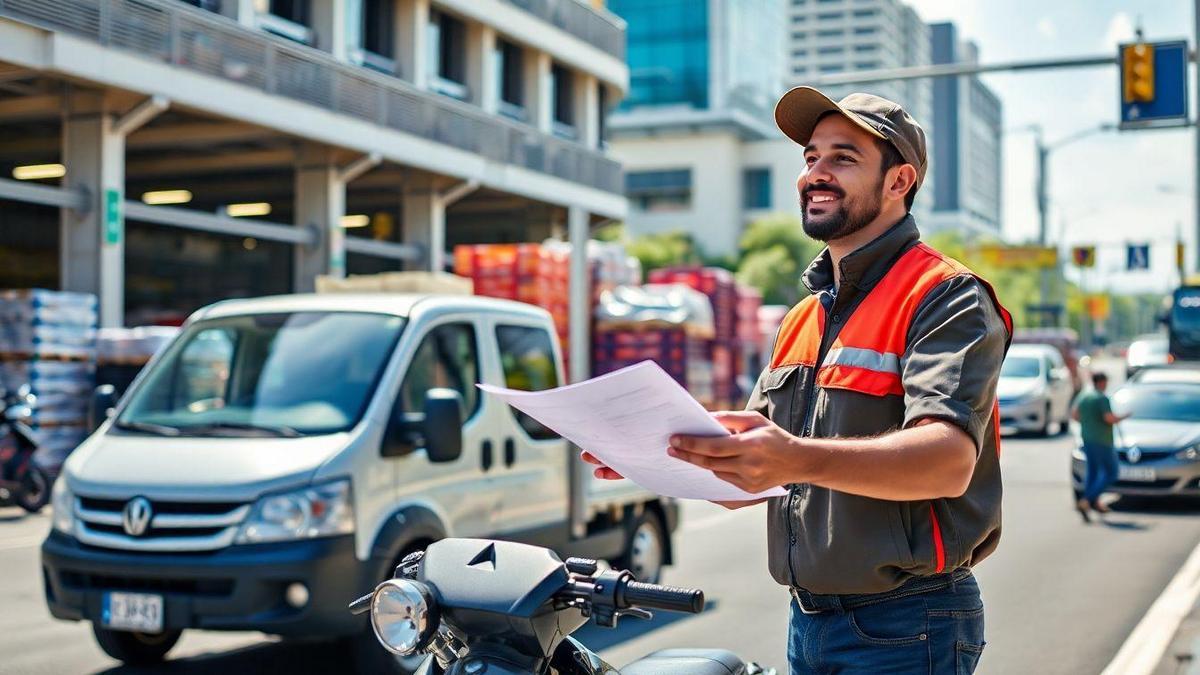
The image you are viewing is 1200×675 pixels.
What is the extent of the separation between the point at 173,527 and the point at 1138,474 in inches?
480

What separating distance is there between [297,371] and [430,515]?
40.9 inches

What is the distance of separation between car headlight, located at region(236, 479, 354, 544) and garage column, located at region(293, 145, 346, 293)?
21590mm

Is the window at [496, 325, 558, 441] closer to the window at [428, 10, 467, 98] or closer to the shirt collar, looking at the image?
the shirt collar

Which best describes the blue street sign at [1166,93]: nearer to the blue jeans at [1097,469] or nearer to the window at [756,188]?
the blue jeans at [1097,469]

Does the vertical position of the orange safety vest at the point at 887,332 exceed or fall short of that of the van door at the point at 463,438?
it exceeds it

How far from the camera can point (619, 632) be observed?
8414 mm

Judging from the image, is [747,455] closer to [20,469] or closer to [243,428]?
[243,428]

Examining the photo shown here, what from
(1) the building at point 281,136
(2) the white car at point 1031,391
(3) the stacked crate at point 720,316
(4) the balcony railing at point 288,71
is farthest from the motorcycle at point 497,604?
(3) the stacked crate at point 720,316

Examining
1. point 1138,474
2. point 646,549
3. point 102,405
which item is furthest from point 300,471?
point 1138,474

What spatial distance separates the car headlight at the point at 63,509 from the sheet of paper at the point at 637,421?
491cm

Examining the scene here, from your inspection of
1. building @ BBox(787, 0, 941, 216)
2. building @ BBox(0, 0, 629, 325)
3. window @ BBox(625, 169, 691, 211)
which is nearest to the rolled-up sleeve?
building @ BBox(0, 0, 629, 325)

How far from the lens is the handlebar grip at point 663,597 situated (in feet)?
8.52

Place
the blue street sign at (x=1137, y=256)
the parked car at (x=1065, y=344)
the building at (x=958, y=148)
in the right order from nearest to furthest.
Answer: the parked car at (x=1065, y=344), the blue street sign at (x=1137, y=256), the building at (x=958, y=148)

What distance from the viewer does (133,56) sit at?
2066 centimetres
